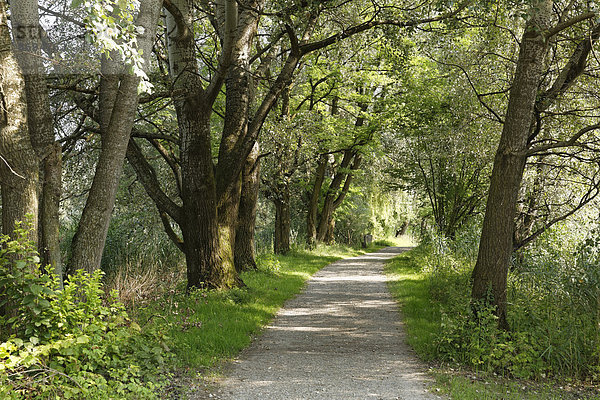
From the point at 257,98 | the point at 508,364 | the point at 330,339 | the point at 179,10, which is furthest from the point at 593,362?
the point at 257,98

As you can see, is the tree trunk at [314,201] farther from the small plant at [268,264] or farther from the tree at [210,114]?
the tree at [210,114]

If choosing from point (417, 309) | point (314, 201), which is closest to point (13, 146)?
point (417, 309)

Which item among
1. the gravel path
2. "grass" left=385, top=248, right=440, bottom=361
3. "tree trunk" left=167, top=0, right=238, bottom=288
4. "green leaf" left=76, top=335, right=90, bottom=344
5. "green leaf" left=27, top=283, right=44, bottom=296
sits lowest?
the gravel path

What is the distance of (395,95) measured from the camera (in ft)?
65.3

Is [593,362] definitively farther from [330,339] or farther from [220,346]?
[220,346]

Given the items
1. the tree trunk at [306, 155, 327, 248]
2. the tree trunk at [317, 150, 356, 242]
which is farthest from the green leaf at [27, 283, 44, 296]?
the tree trunk at [317, 150, 356, 242]

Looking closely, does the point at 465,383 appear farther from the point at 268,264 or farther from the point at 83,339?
the point at 268,264

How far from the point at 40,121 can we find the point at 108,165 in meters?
0.89

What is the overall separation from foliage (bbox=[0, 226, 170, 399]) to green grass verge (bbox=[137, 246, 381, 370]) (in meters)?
1.29

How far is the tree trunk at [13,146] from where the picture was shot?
495cm

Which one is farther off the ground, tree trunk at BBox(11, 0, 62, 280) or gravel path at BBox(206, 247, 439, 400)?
tree trunk at BBox(11, 0, 62, 280)

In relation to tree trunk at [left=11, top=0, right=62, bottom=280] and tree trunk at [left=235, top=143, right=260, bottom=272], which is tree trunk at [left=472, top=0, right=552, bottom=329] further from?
tree trunk at [left=235, top=143, right=260, bottom=272]

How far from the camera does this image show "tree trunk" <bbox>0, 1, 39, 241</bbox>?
4945mm

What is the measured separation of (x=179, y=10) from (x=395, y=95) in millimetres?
12858
